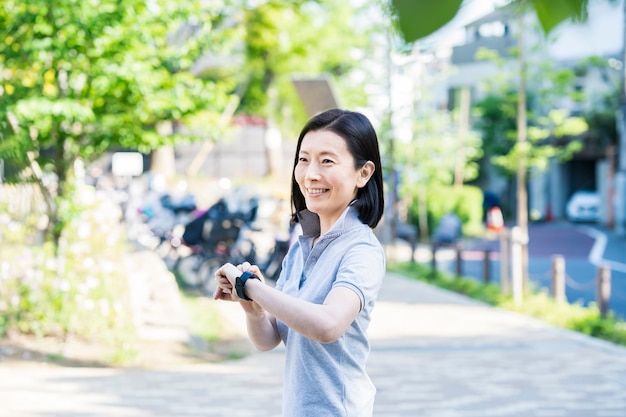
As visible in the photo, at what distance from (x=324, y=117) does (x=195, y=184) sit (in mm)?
27679

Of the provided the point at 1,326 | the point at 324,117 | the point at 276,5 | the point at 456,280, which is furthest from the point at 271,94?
the point at 324,117

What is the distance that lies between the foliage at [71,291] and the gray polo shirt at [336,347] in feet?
17.2

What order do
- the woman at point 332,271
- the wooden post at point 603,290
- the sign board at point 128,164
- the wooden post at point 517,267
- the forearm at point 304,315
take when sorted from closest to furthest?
1. the forearm at point 304,315
2. the woman at point 332,271
3. the wooden post at point 603,290
4. the wooden post at point 517,267
5. the sign board at point 128,164

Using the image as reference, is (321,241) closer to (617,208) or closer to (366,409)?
(366,409)

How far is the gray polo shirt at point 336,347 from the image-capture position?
7.25 ft

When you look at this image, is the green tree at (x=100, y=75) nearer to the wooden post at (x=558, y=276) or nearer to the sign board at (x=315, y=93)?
the sign board at (x=315, y=93)

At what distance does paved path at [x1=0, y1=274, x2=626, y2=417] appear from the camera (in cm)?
596

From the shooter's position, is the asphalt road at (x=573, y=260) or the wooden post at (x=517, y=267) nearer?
the wooden post at (x=517, y=267)

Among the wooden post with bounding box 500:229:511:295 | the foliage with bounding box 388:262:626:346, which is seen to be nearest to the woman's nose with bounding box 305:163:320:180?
the foliage with bounding box 388:262:626:346

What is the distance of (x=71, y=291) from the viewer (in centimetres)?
743

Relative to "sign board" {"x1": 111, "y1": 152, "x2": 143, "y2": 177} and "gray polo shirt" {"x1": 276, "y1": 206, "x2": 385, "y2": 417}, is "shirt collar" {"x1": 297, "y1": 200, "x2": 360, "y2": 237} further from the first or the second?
"sign board" {"x1": 111, "y1": 152, "x2": 143, "y2": 177}

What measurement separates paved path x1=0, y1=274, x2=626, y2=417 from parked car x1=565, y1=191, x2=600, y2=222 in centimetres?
2555

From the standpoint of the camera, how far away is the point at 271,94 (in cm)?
3206

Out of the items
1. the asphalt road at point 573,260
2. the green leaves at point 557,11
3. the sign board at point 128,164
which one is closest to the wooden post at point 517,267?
the asphalt road at point 573,260
